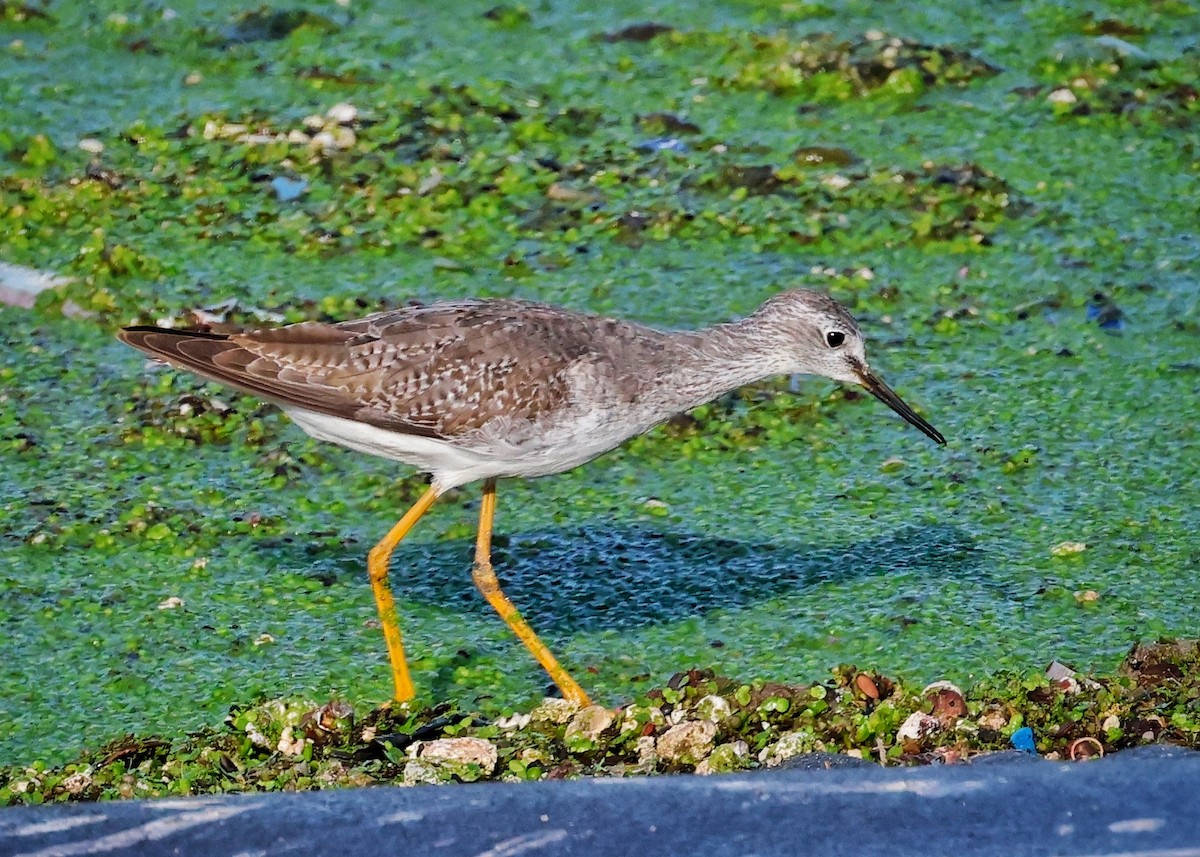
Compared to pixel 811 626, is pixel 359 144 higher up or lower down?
higher up

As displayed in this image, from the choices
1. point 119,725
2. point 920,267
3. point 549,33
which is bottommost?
point 119,725

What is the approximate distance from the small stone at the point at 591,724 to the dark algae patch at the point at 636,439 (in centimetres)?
2

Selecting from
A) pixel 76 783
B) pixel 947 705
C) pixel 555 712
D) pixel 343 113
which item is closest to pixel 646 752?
pixel 555 712

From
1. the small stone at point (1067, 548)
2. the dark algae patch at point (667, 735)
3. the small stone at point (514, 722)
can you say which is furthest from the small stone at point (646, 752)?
the small stone at point (1067, 548)

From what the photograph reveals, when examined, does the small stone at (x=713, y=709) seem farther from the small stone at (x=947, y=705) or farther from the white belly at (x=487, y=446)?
the white belly at (x=487, y=446)

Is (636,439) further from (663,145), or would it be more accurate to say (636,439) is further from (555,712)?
(663,145)

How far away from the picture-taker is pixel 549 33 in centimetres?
1122

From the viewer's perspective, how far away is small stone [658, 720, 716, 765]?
4812 millimetres

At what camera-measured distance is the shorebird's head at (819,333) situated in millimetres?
6055

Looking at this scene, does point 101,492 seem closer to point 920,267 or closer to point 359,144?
point 359,144

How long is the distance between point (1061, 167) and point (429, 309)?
16.1 ft

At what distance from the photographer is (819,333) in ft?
19.9

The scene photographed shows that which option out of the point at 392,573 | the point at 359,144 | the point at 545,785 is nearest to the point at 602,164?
the point at 359,144

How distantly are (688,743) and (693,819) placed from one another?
4.49ft
